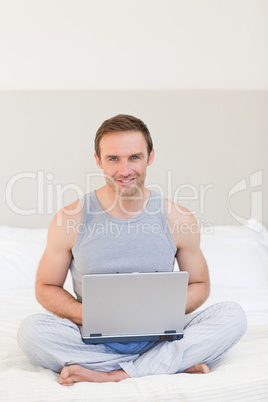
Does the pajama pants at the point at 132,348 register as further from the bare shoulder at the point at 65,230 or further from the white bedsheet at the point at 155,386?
the bare shoulder at the point at 65,230

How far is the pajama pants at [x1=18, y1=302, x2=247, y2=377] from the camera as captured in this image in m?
1.33

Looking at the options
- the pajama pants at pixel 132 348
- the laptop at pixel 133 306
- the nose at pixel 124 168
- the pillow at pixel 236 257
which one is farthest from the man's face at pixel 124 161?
the pillow at pixel 236 257

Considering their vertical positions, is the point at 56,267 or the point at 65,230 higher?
the point at 65,230

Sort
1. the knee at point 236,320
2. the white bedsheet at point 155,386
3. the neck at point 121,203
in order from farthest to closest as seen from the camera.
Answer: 1. the neck at point 121,203
2. the knee at point 236,320
3. the white bedsheet at point 155,386

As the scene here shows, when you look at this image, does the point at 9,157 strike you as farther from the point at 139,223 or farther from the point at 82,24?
the point at 139,223

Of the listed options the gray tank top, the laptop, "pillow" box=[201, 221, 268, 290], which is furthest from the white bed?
the gray tank top

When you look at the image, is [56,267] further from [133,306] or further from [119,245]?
[133,306]

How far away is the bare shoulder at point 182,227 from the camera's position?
5.03 feet

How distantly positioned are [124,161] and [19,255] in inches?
38.4

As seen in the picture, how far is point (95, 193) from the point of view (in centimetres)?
156

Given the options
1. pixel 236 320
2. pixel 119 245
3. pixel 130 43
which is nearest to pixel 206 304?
pixel 236 320

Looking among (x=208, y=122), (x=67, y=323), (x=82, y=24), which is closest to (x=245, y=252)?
(x=208, y=122)

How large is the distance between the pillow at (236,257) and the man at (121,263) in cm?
63

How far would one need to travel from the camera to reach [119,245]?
57.4 inches
